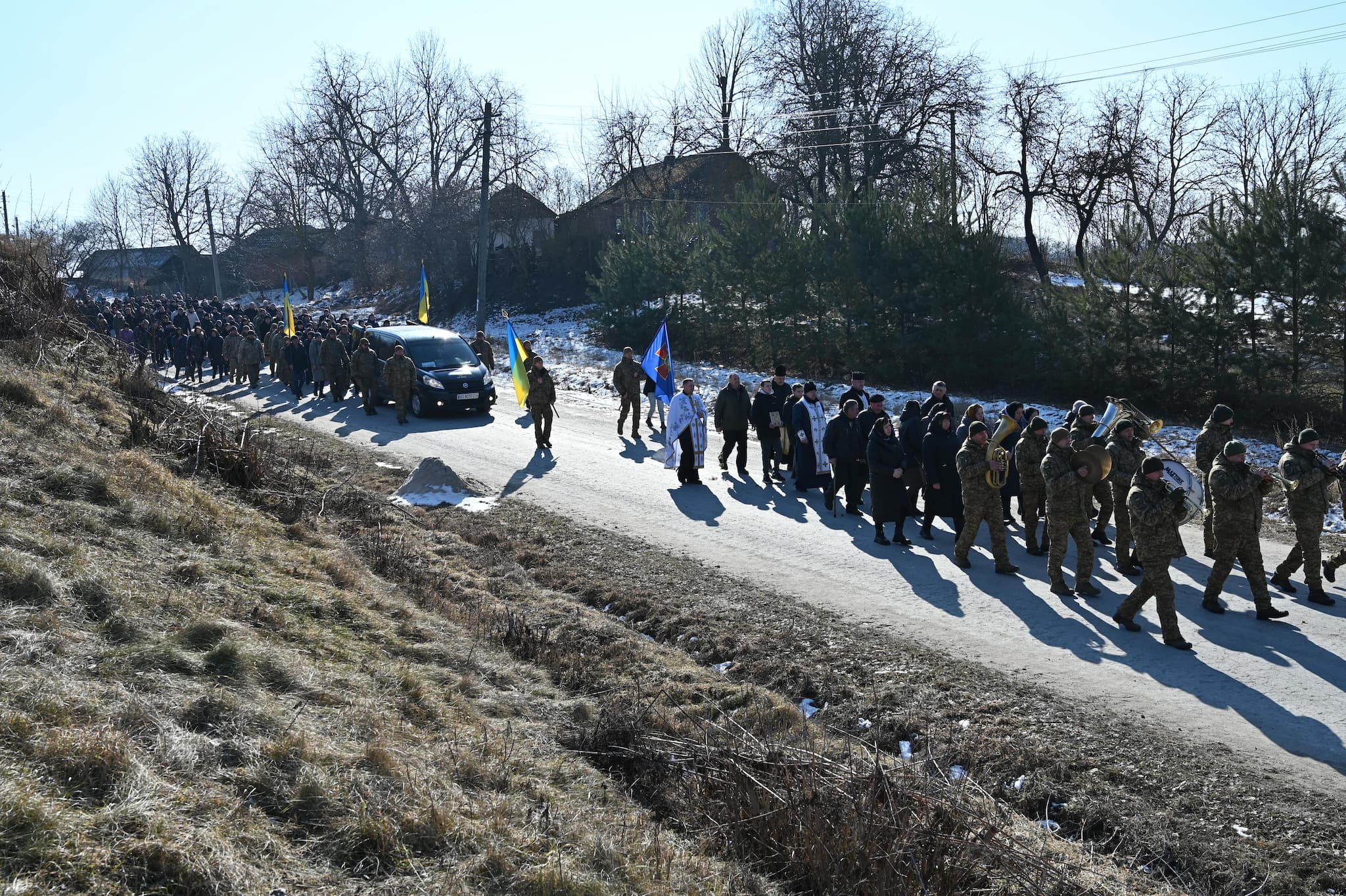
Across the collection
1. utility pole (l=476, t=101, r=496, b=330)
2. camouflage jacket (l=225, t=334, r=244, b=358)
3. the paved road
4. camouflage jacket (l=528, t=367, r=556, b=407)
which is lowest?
the paved road

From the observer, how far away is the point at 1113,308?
21656 millimetres

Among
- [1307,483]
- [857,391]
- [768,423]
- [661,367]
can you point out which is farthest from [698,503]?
[1307,483]

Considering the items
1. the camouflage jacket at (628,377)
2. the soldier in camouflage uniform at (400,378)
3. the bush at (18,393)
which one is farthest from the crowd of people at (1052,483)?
the bush at (18,393)

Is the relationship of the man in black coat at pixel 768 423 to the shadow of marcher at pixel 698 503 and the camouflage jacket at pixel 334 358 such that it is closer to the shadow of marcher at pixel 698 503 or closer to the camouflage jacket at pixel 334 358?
the shadow of marcher at pixel 698 503

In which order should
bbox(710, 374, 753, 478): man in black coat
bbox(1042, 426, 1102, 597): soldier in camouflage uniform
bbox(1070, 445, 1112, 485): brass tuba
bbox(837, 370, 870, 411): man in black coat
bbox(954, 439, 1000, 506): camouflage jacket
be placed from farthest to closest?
1. bbox(710, 374, 753, 478): man in black coat
2. bbox(837, 370, 870, 411): man in black coat
3. bbox(954, 439, 1000, 506): camouflage jacket
4. bbox(1070, 445, 1112, 485): brass tuba
5. bbox(1042, 426, 1102, 597): soldier in camouflage uniform

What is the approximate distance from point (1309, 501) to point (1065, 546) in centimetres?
231

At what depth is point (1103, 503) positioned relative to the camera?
11805mm

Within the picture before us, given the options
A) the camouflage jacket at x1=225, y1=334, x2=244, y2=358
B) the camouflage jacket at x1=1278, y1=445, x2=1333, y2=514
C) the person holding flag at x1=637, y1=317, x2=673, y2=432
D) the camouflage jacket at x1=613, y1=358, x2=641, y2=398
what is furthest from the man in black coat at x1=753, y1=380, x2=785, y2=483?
the camouflage jacket at x1=225, y1=334, x2=244, y2=358

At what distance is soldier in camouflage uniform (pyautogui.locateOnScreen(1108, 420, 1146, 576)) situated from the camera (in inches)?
410

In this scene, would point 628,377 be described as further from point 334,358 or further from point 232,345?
point 232,345

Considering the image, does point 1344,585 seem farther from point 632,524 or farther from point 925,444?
point 632,524

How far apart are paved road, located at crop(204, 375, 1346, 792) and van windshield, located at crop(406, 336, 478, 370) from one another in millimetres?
5610

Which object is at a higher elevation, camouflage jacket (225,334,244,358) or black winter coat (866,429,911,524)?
camouflage jacket (225,334,244,358)

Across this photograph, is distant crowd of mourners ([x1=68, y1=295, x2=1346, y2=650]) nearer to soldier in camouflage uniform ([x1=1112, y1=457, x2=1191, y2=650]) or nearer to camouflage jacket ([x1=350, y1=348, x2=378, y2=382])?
soldier in camouflage uniform ([x1=1112, y1=457, x2=1191, y2=650])
